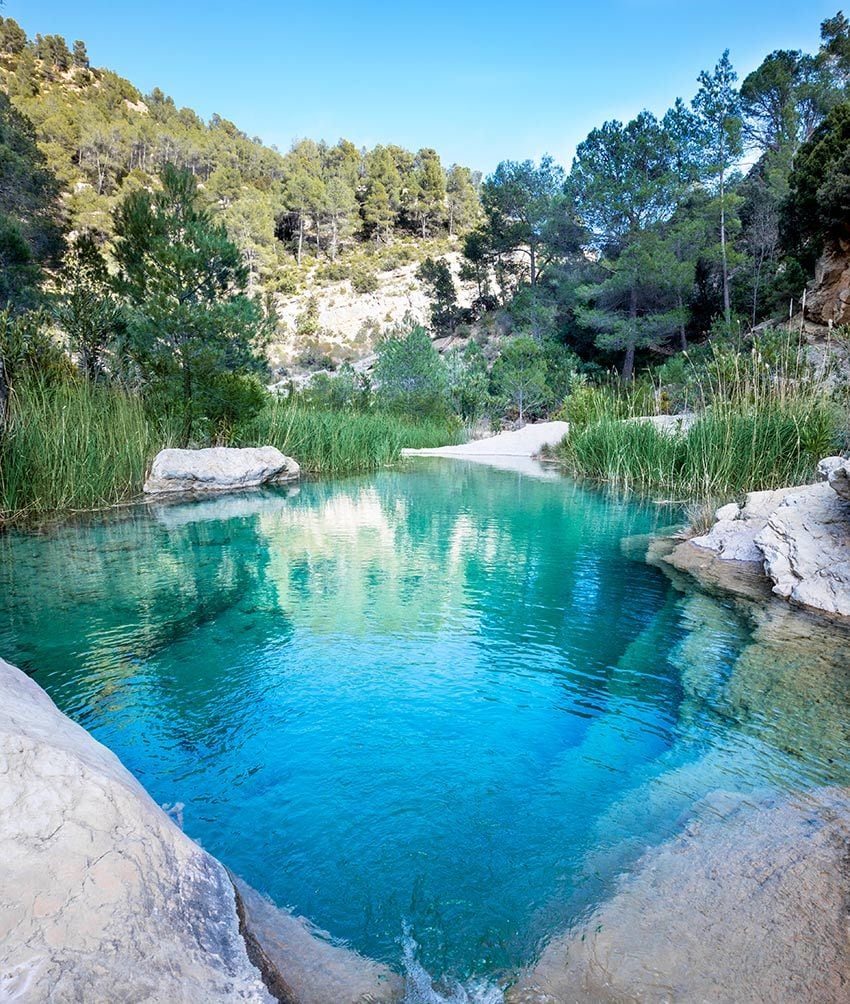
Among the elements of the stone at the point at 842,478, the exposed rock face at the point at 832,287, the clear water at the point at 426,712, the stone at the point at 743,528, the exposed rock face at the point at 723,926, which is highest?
the exposed rock face at the point at 832,287

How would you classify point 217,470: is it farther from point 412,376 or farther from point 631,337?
point 631,337

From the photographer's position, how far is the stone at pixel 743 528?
449 centimetres

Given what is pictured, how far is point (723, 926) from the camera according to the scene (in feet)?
4.27

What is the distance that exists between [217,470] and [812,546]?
7058 mm

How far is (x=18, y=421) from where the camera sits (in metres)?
5.63

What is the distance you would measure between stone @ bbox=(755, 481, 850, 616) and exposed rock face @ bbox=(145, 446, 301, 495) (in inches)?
262

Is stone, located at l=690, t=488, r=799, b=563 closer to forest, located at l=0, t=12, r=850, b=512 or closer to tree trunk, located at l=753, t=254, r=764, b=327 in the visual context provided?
forest, located at l=0, t=12, r=850, b=512

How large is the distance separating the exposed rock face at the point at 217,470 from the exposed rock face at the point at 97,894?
6980mm

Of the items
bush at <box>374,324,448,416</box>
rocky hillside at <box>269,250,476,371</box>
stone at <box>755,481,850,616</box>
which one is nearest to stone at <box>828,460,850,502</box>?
stone at <box>755,481,850,616</box>

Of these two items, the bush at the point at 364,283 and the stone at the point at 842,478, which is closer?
the stone at the point at 842,478

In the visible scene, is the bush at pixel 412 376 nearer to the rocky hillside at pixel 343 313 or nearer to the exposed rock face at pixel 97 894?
the rocky hillside at pixel 343 313

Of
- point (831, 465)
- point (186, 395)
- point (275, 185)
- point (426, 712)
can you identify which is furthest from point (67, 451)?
point (275, 185)

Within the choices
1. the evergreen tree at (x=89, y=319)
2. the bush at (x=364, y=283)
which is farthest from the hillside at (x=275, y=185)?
the evergreen tree at (x=89, y=319)

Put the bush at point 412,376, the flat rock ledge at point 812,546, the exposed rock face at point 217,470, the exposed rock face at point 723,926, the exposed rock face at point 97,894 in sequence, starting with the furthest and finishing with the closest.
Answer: the bush at point 412,376
the exposed rock face at point 217,470
the flat rock ledge at point 812,546
the exposed rock face at point 723,926
the exposed rock face at point 97,894
